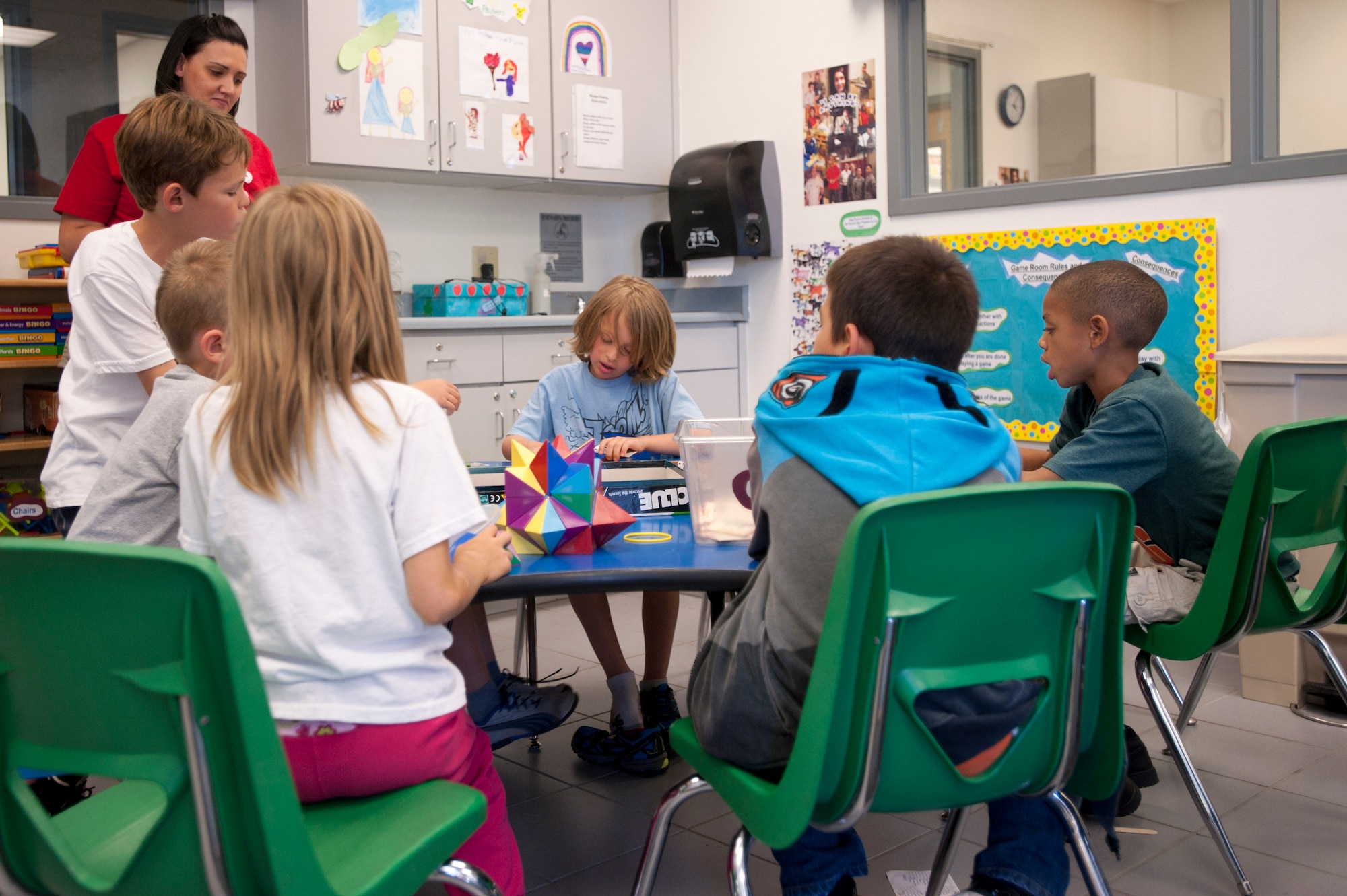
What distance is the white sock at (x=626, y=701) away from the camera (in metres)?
2.48

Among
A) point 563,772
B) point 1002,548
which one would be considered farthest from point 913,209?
point 1002,548

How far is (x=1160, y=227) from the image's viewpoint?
3.38 metres

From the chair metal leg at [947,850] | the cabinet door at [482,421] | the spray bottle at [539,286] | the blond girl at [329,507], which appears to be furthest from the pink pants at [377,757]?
the spray bottle at [539,286]

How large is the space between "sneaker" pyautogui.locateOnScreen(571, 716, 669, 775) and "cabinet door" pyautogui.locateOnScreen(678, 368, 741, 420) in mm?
2070

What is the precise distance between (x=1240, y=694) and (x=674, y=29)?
3385mm

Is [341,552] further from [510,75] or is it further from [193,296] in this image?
[510,75]

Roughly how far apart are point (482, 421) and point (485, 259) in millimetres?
982

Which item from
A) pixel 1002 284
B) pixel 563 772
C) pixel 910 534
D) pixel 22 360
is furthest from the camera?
pixel 1002 284

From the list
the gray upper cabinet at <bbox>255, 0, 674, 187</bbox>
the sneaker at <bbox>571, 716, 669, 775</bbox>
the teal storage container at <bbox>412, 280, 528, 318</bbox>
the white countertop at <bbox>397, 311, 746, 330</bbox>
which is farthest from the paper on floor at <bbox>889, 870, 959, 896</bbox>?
the gray upper cabinet at <bbox>255, 0, 674, 187</bbox>

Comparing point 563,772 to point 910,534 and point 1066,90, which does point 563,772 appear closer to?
point 910,534

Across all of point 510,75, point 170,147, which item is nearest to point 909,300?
point 170,147

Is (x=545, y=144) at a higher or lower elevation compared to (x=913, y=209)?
higher

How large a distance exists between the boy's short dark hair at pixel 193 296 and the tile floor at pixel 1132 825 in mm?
1024

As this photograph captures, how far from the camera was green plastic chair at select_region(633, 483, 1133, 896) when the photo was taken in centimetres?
105
